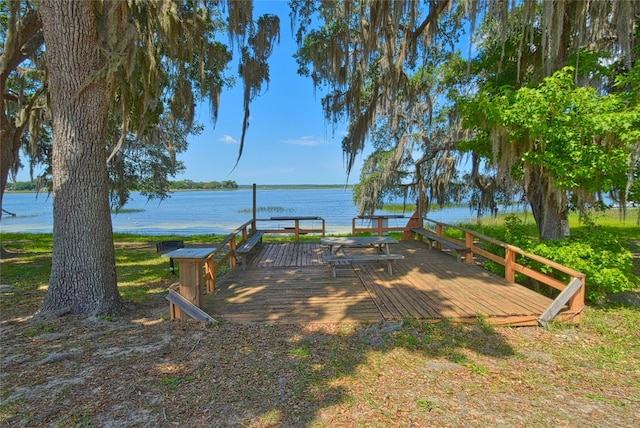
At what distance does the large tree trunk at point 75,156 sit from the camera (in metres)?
3.86

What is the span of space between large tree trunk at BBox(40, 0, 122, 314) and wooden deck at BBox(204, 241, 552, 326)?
1.47 m

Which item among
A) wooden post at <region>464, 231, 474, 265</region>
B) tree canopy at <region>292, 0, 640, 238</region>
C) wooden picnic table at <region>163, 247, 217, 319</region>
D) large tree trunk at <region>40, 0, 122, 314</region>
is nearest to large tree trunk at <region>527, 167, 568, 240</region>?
tree canopy at <region>292, 0, 640, 238</region>

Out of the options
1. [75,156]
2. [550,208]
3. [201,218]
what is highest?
[75,156]

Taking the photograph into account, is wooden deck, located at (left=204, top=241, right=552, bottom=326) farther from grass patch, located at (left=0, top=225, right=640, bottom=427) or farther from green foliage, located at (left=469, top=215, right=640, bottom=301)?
green foliage, located at (left=469, top=215, right=640, bottom=301)

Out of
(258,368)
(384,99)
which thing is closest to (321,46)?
(384,99)

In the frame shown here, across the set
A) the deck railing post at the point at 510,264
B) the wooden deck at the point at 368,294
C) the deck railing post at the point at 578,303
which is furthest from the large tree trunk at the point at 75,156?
the deck railing post at the point at 510,264

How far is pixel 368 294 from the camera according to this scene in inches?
183

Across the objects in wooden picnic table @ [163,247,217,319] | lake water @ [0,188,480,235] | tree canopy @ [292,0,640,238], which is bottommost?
lake water @ [0,188,480,235]

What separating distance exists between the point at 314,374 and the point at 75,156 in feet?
11.8

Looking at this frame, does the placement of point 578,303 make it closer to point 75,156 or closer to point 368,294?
point 368,294

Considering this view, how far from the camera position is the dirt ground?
2.25 m

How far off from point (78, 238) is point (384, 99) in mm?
6217

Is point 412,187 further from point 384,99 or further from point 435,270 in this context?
point 435,270

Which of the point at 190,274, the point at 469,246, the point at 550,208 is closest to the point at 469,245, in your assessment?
the point at 469,246
